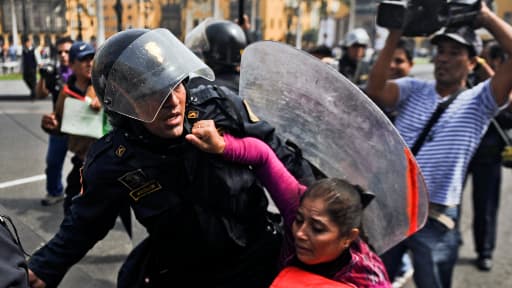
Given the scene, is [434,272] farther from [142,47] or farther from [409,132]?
[142,47]

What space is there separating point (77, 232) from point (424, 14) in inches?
59.1

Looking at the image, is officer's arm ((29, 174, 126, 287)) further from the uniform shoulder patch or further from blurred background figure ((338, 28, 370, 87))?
blurred background figure ((338, 28, 370, 87))

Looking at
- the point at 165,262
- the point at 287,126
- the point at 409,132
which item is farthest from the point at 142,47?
the point at 409,132

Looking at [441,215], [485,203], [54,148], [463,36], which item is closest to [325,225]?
[441,215]

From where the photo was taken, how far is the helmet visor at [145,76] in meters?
1.31

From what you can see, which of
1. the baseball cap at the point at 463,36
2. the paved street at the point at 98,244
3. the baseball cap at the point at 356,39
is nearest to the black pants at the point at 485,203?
the paved street at the point at 98,244

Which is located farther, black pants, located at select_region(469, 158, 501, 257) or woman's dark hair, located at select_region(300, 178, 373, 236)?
black pants, located at select_region(469, 158, 501, 257)

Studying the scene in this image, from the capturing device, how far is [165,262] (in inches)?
59.8

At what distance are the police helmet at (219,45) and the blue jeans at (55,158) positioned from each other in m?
1.80

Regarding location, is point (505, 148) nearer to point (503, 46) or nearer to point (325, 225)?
point (503, 46)

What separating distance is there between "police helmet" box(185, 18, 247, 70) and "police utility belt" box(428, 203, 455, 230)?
1.50 meters

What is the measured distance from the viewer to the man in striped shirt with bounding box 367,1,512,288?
2012mm

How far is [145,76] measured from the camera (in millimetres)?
1310

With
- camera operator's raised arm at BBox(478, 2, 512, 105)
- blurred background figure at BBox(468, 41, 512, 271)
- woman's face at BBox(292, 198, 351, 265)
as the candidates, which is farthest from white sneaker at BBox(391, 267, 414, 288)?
woman's face at BBox(292, 198, 351, 265)
